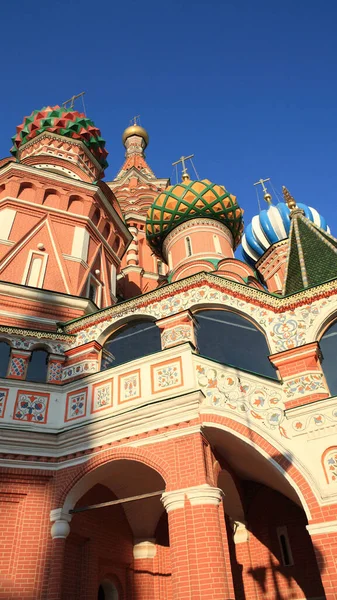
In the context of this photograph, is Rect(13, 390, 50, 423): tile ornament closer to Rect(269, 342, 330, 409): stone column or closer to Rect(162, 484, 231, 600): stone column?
Rect(162, 484, 231, 600): stone column

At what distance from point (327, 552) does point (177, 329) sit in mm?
3854

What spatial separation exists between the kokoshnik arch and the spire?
40 millimetres

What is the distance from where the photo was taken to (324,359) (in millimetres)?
8156

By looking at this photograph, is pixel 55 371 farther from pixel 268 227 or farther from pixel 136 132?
pixel 136 132

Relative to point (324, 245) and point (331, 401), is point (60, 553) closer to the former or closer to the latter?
point (331, 401)

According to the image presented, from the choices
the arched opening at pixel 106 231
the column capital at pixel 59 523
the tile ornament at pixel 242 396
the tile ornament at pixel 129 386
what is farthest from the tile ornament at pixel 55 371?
the arched opening at pixel 106 231

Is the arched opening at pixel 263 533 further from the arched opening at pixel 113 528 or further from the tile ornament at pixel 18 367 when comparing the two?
the tile ornament at pixel 18 367

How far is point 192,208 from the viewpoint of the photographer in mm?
15805

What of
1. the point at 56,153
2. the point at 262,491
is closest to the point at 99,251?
the point at 56,153

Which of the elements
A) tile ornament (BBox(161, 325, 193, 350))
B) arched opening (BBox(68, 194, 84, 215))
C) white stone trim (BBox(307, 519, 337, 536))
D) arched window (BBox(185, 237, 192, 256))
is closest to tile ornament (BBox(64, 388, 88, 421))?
tile ornament (BBox(161, 325, 193, 350))

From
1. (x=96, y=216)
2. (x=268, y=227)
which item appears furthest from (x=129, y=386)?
(x=268, y=227)

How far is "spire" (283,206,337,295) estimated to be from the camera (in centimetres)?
939

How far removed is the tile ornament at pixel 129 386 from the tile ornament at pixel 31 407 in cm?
132

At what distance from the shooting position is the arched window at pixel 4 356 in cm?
869
